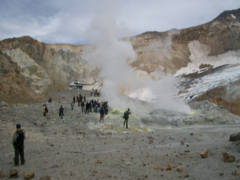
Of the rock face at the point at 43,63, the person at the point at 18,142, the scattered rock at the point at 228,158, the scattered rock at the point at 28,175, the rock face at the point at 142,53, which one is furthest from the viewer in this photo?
the rock face at the point at 142,53

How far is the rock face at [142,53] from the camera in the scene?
55294mm

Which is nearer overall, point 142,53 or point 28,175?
point 28,175

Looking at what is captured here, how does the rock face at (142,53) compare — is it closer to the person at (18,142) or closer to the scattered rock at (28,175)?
the person at (18,142)

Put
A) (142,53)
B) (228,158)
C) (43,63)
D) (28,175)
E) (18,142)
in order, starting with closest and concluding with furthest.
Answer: (28,175) < (228,158) < (18,142) < (43,63) < (142,53)

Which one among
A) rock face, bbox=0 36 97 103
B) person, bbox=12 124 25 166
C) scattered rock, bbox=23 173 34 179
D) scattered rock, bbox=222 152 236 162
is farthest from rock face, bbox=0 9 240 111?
scattered rock, bbox=23 173 34 179

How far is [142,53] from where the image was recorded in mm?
68250

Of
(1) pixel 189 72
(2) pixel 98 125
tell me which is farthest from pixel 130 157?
(1) pixel 189 72

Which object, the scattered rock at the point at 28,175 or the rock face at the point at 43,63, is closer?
the scattered rock at the point at 28,175

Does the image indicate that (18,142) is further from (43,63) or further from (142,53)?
(142,53)

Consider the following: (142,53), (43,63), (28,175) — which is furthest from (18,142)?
(142,53)

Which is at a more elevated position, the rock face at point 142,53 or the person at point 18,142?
the rock face at point 142,53

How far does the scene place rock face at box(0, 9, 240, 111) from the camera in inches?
2177

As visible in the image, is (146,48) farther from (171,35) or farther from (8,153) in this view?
(8,153)

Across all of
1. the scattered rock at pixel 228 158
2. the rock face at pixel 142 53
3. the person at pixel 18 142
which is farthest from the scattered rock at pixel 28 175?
the rock face at pixel 142 53
